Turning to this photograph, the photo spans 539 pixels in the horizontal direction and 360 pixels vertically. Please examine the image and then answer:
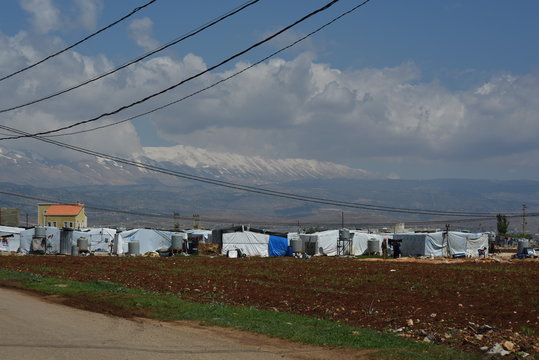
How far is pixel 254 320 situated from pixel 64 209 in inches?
6061

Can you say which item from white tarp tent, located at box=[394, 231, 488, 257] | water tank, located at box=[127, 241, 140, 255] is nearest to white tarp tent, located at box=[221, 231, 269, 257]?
water tank, located at box=[127, 241, 140, 255]

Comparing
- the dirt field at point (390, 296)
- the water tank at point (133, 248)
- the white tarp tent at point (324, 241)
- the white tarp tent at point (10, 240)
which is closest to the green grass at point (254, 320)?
the dirt field at point (390, 296)

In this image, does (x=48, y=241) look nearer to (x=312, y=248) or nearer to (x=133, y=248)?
(x=133, y=248)

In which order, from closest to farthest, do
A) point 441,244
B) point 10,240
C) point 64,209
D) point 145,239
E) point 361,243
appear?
point 441,244
point 145,239
point 10,240
point 361,243
point 64,209

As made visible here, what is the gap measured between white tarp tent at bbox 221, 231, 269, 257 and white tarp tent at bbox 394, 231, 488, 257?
15.1 meters

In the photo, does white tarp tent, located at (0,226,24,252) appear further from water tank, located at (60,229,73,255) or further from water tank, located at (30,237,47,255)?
water tank, located at (60,229,73,255)

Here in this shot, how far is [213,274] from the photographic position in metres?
36.7

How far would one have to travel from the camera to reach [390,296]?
2595cm

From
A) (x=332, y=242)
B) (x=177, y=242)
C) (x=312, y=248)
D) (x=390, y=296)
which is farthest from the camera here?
(x=332, y=242)

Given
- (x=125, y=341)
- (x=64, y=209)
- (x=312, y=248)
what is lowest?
(x=125, y=341)

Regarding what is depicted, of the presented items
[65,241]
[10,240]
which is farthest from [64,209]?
[65,241]

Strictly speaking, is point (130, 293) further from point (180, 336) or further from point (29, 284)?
point (180, 336)

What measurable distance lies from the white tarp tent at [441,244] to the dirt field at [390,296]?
3152 centimetres

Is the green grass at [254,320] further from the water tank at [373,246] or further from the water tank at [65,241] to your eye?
Result: the water tank at [373,246]
